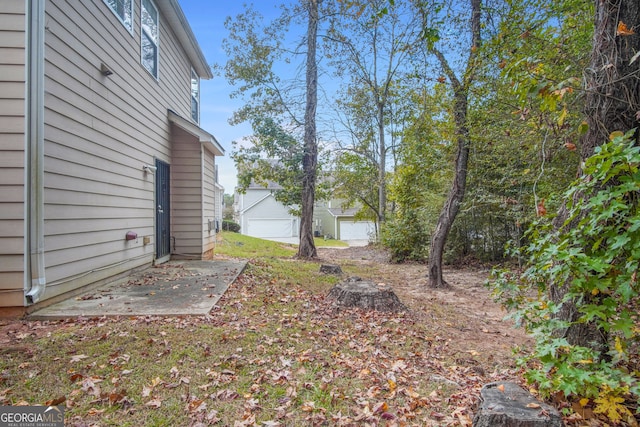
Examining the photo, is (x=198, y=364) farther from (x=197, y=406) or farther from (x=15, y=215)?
(x=15, y=215)

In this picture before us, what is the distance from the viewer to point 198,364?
2.81m

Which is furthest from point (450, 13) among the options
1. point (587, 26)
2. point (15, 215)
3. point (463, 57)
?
point (15, 215)

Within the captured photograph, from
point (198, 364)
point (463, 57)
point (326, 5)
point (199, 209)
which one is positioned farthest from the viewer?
point (326, 5)

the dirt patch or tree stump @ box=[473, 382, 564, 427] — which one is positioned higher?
tree stump @ box=[473, 382, 564, 427]

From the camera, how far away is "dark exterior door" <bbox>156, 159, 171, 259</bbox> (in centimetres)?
702

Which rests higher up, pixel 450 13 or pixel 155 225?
pixel 450 13

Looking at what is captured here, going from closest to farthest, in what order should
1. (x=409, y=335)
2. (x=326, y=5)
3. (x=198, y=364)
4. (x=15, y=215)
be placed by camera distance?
(x=198, y=364) < (x=15, y=215) < (x=409, y=335) < (x=326, y=5)

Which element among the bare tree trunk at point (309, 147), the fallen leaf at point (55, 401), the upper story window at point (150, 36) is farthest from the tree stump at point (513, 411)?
the bare tree trunk at point (309, 147)

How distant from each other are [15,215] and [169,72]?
17.5ft

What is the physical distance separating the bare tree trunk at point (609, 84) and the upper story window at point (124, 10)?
6178 millimetres

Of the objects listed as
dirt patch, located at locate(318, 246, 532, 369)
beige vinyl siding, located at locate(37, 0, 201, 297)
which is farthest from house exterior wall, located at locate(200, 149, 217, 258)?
dirt patch, located at locate(318, 246, 532, 369)

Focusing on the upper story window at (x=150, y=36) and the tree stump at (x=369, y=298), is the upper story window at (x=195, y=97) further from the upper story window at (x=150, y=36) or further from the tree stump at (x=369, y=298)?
the tree stump at (x=369, y=298)

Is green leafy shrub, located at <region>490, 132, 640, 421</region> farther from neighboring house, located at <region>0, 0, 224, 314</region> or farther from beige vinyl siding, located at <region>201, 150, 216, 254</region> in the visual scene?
beige vinyl siding, located at <region>201, 150, 216, 254</region>

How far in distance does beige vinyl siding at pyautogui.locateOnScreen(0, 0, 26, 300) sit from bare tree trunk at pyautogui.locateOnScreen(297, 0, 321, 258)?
7621mm
